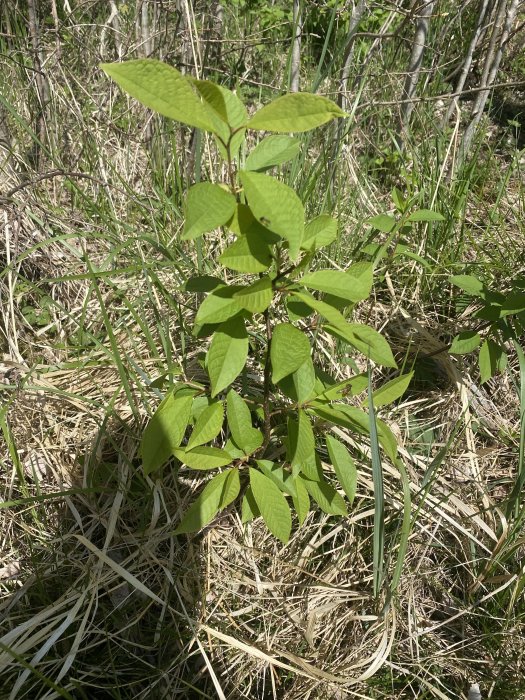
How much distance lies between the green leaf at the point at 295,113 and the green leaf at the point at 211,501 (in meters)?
0.66

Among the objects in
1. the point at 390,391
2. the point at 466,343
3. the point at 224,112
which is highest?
Result: the point at 224,112

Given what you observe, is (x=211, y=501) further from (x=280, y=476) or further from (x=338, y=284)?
(x=338, y=284)

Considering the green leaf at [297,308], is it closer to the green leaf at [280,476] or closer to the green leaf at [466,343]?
the green leaf at [280,476]

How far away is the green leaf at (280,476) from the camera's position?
45.1 inches

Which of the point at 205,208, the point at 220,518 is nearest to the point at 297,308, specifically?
the point at 205,208

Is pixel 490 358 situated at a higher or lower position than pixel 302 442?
lower

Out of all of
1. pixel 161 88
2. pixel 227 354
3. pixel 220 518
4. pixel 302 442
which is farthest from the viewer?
pixel 220 518

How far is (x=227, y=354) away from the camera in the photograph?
0.94 metres

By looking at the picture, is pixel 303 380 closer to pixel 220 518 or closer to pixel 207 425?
pixel 207 425

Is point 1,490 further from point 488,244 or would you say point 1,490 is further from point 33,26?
point 488,244

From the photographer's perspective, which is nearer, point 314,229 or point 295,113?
point 295,113

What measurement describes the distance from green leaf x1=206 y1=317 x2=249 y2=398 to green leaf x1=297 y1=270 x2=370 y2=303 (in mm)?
134

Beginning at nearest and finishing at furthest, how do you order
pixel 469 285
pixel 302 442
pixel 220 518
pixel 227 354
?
pixel 227 354 → pixel 302 442 → pixel 220 518 → pixel 469 285

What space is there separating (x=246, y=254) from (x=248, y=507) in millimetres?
568
